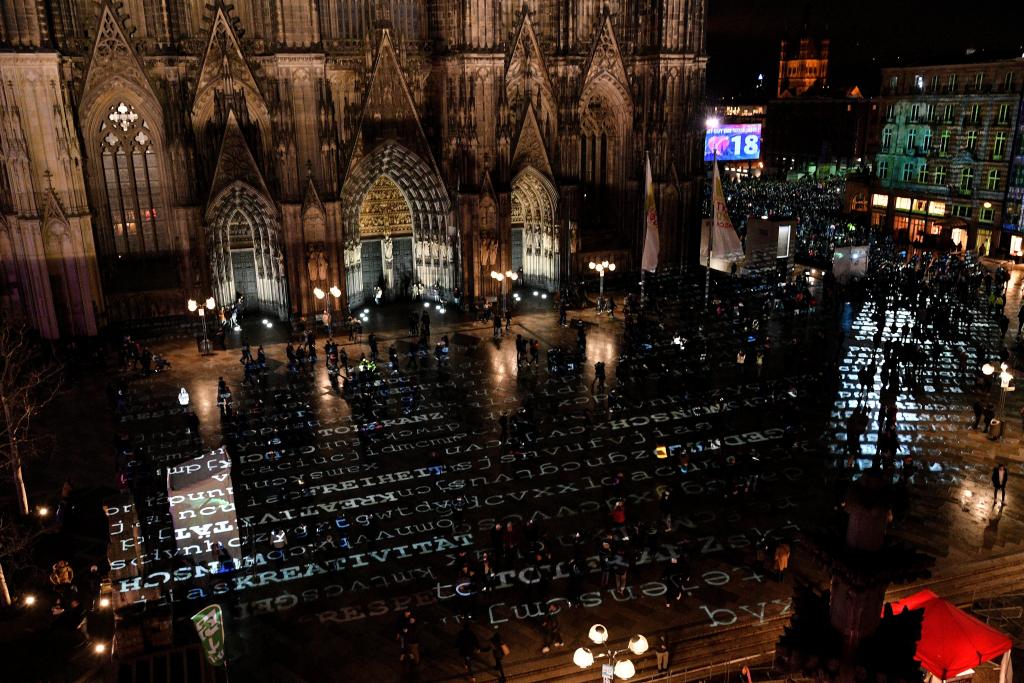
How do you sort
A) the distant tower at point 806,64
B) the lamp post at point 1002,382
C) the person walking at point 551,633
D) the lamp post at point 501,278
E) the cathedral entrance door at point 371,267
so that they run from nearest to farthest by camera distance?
the person walking at point 551,633 < the lamp post at point 1002,382 < the lamp post at point 501,278 < the cathedral entrance door at point 371,267 < the distant tower at point 806,64

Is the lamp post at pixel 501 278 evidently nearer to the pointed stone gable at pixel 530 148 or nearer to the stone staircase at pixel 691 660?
the pointed stone gable at pixel 530 148

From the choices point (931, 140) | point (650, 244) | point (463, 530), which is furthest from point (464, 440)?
point (931, 140)

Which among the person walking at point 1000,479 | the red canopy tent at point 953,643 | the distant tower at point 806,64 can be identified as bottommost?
the person walking at point 1000,479

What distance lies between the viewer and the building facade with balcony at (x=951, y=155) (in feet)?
181

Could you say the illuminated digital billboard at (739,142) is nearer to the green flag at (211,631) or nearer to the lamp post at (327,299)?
the lamp post at (327,299)

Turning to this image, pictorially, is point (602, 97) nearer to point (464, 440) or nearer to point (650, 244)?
point (650, 244)

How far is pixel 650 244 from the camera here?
36375 millimetres

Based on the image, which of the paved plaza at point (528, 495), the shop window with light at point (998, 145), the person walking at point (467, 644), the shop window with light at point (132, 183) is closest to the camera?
the person walking at point (467, 644)

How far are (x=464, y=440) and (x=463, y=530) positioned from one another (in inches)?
223

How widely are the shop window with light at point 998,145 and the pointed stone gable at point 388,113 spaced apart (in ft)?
136

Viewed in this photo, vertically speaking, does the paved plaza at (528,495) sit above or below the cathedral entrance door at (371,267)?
below

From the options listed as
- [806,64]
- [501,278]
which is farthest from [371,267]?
[806,64]

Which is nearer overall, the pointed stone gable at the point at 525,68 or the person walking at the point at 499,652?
the person walking at the point at 499,652

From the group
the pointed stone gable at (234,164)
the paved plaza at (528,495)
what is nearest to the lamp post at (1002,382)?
the paved plaza at (528,495)
